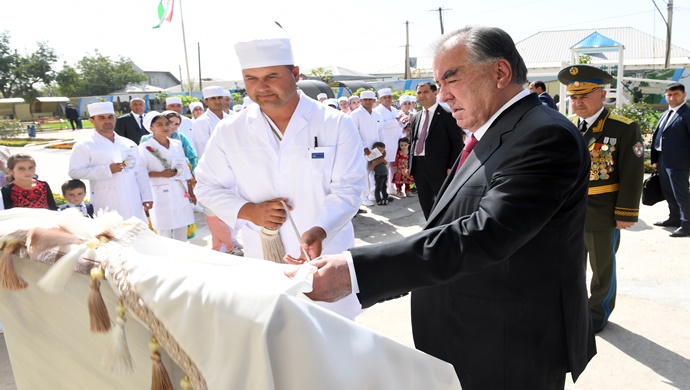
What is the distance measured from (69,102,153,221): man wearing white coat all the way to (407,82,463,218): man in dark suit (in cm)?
329

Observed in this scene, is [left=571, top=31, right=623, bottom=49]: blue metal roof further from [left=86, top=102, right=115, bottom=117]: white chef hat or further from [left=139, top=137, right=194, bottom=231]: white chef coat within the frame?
[left=86, top=102, right=115, bottom=117]: white chef hat

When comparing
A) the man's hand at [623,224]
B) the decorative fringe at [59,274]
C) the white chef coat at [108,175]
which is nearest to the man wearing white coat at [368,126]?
the white chef coat at [108,175]

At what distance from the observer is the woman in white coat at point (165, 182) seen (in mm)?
5945

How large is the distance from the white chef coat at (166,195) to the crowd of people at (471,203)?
1.25 meters

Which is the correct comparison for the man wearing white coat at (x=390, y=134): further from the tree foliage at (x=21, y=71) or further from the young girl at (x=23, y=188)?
the tree foliage at (x=21, y=71)

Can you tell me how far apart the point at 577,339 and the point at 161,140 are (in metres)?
5.42

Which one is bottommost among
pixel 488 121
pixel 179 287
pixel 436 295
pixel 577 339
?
pixel 577 339

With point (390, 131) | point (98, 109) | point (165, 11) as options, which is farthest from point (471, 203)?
point (165, 11)

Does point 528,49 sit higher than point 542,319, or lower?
higher

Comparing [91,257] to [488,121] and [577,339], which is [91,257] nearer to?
[488,121]

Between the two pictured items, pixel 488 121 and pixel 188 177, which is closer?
pixel 488 121

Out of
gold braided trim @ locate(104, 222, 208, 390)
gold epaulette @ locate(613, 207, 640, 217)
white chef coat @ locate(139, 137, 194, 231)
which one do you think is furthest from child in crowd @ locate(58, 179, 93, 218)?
gold epaulette @ locate(613, 207, 640, 217)

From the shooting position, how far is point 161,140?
6.13 metres

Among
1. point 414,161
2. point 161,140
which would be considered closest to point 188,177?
point 161,140
